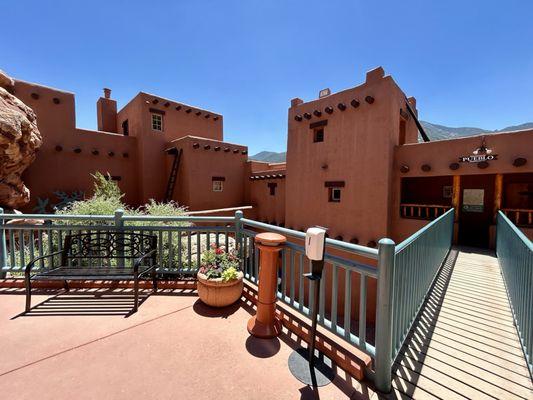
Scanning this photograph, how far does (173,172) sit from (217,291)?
42.8ft

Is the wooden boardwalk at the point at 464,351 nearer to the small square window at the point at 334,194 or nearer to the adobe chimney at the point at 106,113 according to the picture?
the small square window at the point at 334,194

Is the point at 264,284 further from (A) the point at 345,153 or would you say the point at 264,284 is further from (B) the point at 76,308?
(A) the point at 345,153

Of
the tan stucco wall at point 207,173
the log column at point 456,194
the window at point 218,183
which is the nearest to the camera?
the log column at point 456,194

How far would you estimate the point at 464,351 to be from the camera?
2621mm

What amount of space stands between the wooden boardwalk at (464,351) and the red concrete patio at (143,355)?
1.91 ft

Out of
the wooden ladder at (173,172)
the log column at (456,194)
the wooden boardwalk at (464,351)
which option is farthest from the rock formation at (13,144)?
the log column at (456,194)

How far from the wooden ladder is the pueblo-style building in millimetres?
63

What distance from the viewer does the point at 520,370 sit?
2355mm

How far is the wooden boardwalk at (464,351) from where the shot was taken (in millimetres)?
2104

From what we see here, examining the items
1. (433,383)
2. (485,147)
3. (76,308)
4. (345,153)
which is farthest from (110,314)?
(485,147)

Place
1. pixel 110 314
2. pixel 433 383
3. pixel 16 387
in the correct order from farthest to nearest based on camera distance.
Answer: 1. pixel 110 314
2. pixel 433 383
3. pixel 16 387

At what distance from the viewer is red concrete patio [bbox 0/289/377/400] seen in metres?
2.02

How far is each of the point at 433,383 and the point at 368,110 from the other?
1053cm

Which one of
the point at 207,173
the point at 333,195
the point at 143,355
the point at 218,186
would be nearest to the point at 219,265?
the point at 143,355
